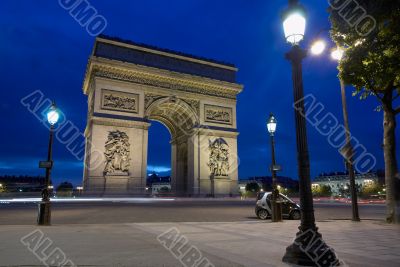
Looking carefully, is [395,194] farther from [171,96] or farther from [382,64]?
[171,96]

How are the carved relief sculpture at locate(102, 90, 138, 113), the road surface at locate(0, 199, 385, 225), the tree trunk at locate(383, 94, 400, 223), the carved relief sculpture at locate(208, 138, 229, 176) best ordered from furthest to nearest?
the carved relief sculpture at locate(208, 138, 229, 176) < the carved relief sculpture at locate(102, 90, 138, 113) < the road surface at locate(0, 199, 385, 225) < the tree trunk at locate(383, 94, 400, 223)

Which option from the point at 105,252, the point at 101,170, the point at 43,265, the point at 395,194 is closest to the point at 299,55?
the point at 105,252

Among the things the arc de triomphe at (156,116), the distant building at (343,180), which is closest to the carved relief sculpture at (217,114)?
the arc de triomphe at (156,116)

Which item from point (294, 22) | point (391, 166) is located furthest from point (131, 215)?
point (294, 22)

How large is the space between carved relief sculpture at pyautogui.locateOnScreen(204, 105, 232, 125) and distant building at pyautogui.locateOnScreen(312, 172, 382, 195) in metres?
84.0

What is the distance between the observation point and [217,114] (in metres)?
38.6

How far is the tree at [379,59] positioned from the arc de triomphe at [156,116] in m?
23.2

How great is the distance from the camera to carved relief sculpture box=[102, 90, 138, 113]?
32.5 m

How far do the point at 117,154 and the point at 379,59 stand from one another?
966 inches

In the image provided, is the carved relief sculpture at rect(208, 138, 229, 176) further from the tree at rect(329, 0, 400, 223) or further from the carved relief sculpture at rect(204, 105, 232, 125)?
the tree at rect(329, 0, 400, 223)

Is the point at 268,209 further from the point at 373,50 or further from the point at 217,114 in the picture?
the point at 217,114

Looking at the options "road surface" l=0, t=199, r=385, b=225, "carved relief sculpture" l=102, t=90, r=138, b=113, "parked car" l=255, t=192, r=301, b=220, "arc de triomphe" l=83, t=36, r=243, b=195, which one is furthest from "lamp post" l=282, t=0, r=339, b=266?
"carved relief sculpture" l=102, t=90, r=138, b=113

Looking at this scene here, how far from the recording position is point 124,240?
7660 mm

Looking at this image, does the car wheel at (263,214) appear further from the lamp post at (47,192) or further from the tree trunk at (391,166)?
the lamp post at (47,192)
